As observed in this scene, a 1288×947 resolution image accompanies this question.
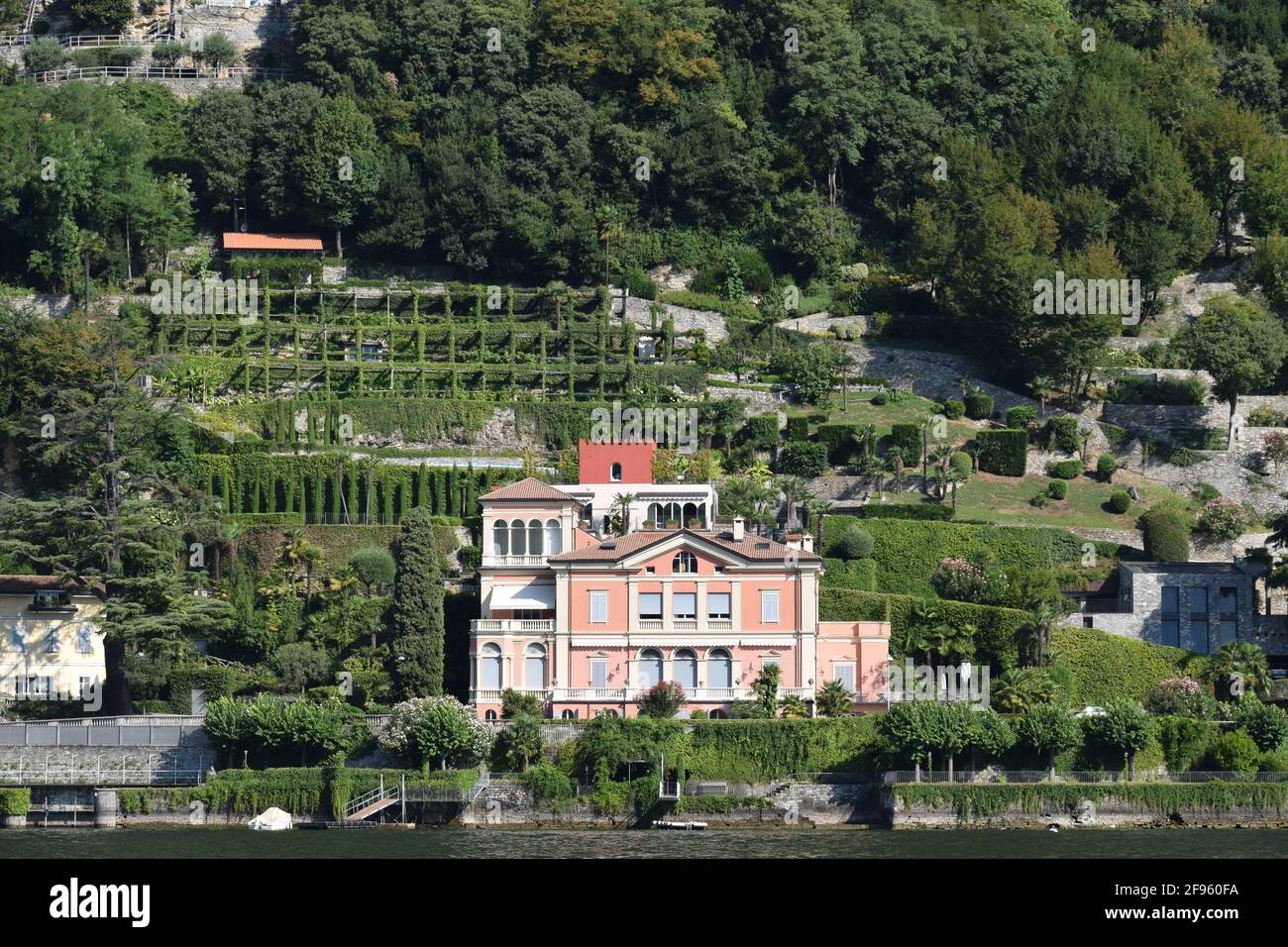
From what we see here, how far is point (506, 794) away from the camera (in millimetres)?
83562

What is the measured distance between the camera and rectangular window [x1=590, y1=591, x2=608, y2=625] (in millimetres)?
90562

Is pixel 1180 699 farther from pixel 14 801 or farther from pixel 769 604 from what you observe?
pixel 14 801

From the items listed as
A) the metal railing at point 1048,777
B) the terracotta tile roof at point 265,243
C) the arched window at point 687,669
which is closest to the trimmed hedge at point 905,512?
the arched window at point 687,669

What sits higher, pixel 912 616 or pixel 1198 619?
pixel 912 616

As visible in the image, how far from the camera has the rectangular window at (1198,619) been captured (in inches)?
3679

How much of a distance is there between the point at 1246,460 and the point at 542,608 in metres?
29.4

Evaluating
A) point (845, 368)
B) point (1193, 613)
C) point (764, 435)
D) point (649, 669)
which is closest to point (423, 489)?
point (764, 435)

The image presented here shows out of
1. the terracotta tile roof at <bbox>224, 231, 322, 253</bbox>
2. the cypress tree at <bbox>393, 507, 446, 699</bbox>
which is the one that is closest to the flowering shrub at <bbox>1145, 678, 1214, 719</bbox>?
→ the cypress tree at <bbox>393, 507, 446, 699</bbox>

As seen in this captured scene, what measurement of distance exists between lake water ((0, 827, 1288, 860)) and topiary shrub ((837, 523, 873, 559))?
600 inches

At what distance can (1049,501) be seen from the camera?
103312mm

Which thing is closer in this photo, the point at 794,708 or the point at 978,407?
the point at 794,708

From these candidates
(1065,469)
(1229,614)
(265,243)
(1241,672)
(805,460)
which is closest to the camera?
(1241,672)

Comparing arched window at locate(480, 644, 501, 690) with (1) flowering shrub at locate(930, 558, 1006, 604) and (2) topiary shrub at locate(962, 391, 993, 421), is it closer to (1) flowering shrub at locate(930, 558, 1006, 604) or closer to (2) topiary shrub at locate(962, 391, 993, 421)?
(1) flowering shrub at locate(930, 558, 1006, 604)

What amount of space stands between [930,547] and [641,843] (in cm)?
2235
